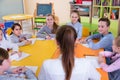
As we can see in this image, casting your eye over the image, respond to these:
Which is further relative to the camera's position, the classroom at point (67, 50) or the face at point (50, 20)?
the face at point (50, 20)

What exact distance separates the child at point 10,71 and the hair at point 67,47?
0.31 metres

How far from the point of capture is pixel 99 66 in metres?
1.63

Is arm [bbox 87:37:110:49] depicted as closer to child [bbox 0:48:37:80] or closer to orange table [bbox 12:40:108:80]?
orange table [bbox 12:40:108:80]

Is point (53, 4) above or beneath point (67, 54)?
above

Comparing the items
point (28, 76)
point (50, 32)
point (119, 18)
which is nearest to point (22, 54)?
point (28, 76)

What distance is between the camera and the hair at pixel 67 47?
1224 mm

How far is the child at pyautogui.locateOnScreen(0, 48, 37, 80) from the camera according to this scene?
1249 mm

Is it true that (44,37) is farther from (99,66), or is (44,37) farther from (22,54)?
(99,66)

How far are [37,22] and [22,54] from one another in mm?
3273

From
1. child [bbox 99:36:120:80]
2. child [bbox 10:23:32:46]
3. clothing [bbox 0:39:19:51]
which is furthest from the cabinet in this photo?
child [bbox 99:36:120:80]

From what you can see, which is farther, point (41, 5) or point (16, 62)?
point (41, 5)

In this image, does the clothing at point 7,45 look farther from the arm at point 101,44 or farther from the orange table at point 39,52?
the arm at point 101,44

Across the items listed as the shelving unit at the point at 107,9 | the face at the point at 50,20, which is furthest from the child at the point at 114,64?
the shelving unit at the point at 107,9

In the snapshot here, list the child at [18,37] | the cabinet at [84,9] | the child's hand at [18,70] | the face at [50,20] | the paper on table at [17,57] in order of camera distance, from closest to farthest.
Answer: the child's hand at [18,70]
the paper on table at [17,57]
the child at [18,37]
the face at [50,20]
the cabinet at [84,9]
